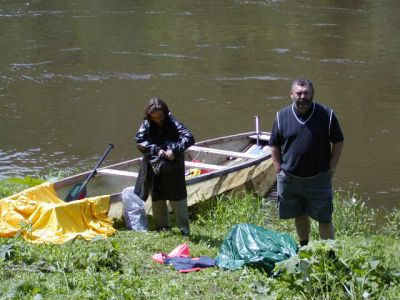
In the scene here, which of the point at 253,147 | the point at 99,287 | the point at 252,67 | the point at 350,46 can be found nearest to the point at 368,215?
the point at 253,147

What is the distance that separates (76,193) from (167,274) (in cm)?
302

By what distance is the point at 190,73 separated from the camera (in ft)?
59.1

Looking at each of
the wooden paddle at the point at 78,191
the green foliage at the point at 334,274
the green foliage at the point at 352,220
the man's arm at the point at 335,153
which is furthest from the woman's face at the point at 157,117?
the green foliage at the point at 334,274

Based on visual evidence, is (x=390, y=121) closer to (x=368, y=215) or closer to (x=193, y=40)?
(x=368, y=215)

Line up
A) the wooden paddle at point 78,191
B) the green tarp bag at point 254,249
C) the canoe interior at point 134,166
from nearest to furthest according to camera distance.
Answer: the green tarp bag at point 254,249 → the wooden paddle at point 78,191 → the canoe interior at point 134,166

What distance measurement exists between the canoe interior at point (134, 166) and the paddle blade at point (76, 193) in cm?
7

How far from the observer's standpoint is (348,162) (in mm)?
12344

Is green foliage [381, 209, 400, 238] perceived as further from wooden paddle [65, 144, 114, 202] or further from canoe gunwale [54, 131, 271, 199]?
wooden paddle [65, 144, 114, 202]

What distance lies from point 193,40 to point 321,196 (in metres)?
15.7

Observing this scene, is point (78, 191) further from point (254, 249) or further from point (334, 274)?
point (334, 274)

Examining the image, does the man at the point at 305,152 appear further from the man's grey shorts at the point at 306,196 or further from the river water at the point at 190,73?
the river water at the point at 190,73

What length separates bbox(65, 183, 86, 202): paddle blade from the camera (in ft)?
28.2

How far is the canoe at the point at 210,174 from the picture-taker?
9.03m

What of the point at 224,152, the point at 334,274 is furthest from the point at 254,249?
the point at 224,152
